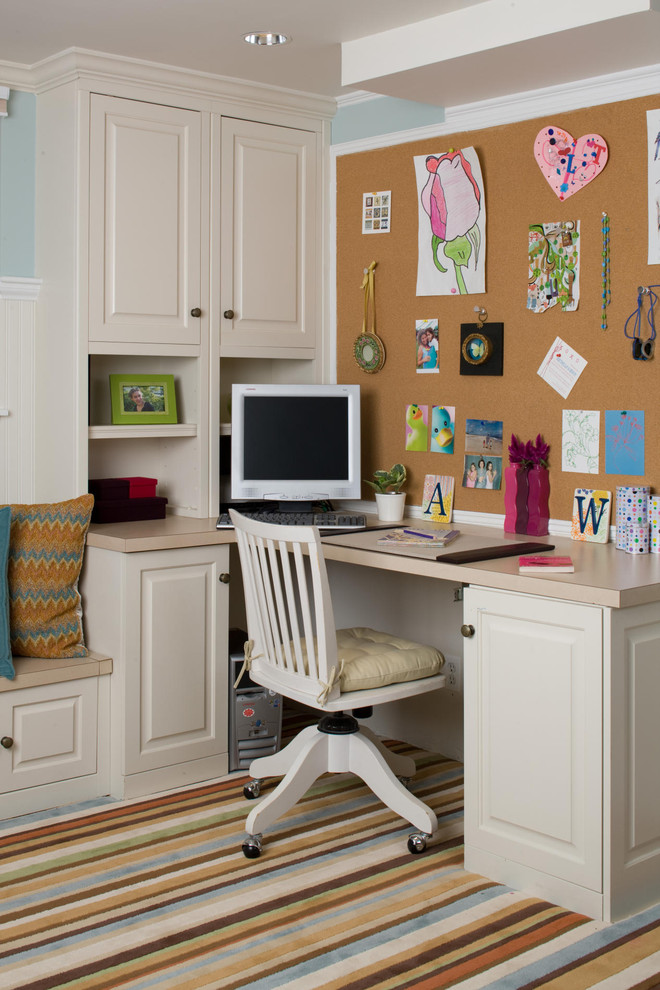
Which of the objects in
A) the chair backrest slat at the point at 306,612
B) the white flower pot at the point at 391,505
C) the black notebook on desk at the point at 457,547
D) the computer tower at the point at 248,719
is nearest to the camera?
the chair backrest slat at the point at 306,612

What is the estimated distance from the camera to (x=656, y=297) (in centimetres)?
287

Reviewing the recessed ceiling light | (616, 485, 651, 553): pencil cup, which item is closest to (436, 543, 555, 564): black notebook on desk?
(616, 485, 651, 553): pencil cup

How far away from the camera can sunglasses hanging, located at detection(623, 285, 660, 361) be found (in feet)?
9.45

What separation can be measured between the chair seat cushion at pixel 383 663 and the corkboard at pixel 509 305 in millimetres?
632

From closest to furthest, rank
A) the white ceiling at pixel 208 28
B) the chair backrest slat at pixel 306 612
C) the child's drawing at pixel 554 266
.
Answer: the chair backrest slat at pixel 306 612
the white ceiling at pixel 208 28
the child's drawing at pixel 554 266

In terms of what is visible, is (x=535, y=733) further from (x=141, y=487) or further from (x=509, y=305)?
(x=141, y=487)

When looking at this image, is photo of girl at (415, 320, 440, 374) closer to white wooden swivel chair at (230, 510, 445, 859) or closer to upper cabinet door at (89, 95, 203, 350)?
upper cabinet door at (89, 95, 203, 350)

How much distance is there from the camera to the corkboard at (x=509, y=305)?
9.59 feet

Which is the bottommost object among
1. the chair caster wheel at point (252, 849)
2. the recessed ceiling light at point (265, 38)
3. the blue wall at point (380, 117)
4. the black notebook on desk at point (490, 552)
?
the chair caster wheel at point (252, 849)

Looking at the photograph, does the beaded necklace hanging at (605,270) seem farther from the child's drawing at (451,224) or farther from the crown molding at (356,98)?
the crown molding at (356,98)

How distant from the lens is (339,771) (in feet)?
9.37

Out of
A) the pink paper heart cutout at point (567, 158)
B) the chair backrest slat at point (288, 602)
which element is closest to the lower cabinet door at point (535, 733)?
the chair backrest slat at point (288, 602)

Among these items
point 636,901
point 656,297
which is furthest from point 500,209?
point 636,901

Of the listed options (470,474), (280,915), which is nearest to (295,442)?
(470,474)
